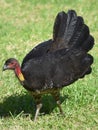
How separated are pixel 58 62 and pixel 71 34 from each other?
0.67 meters

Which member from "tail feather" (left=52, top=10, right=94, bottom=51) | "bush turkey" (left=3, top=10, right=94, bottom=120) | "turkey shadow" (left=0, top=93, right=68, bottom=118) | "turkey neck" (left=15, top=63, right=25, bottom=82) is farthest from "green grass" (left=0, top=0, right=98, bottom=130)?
"tail feather" (left=52, top=10, right=94, bottom=51)

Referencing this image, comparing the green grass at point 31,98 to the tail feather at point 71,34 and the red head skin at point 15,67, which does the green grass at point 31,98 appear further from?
the tail feather at point 71,34

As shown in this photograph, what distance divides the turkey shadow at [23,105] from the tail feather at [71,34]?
3.05 ft

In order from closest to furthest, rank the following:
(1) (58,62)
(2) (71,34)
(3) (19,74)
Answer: (3) (19,74) < (1) (58,62) < (2) (71,34)

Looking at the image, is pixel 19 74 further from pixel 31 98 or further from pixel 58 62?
pixel 31 98

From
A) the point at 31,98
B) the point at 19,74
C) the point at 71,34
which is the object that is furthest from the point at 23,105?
the point at 71,34

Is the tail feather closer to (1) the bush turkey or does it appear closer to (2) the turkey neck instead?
(1) the bush turkey

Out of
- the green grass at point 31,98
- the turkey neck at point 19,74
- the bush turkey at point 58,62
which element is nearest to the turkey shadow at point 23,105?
the green grass at point 31,98

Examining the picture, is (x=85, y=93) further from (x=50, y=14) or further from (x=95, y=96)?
(x=50, y=14)

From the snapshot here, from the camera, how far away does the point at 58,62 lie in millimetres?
6262

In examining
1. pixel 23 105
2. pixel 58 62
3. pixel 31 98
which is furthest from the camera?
pixel 31 98

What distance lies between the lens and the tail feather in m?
6.65

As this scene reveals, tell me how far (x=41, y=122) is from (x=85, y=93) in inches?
43.2

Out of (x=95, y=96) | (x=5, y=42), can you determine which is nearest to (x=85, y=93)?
(x=95, y=96)
